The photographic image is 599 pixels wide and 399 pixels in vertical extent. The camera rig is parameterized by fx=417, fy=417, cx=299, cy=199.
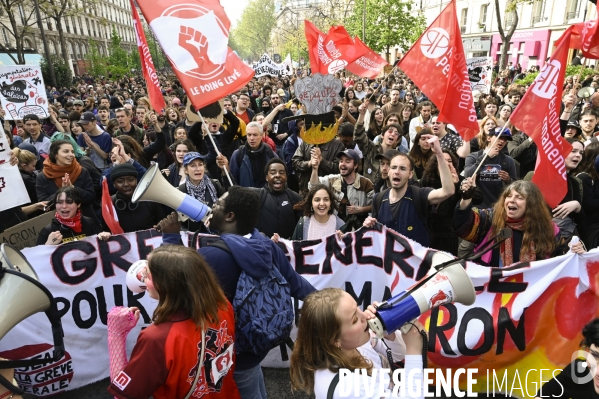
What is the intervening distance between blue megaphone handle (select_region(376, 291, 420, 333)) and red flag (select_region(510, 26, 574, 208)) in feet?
7.68

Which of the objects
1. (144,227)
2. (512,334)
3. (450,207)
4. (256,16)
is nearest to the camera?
(512,334)

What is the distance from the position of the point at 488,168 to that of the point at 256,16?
90.3m

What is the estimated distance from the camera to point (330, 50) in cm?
885

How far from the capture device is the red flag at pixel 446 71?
4.06 meters

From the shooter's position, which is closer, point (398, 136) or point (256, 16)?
point (398, 136)

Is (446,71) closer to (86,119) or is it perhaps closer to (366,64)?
(86,119)

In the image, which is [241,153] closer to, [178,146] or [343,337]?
[178,146]

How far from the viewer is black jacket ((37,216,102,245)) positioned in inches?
133

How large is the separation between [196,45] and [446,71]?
2.48 meters

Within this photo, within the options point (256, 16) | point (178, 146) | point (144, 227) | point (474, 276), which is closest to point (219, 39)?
point (178, 146)

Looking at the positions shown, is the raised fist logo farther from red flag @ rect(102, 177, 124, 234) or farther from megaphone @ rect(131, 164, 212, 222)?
megaphone @ rect(131, 164, 212, 222)

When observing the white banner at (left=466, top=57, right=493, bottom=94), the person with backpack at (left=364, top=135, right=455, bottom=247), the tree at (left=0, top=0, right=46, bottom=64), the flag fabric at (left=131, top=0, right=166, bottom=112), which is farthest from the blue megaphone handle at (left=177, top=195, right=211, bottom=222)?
the tree at (left=0, top=0, right=46, bottom=64)

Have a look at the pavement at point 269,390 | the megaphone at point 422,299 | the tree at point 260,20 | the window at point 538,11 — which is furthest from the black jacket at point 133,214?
the tree at point 260,20

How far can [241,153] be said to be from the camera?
5062mm
